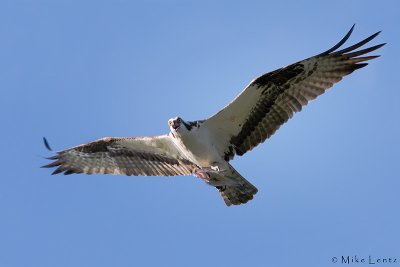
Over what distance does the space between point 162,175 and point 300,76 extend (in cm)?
336

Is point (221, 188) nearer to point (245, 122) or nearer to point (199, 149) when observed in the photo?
point (199, 149)

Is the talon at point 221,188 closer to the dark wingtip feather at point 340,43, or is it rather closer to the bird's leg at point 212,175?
the bird's leg at point 212,175

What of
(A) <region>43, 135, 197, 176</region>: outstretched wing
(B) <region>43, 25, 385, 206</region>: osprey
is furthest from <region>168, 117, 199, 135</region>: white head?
(A) <region>43, 135, 197, 176</region>: outstretched wing

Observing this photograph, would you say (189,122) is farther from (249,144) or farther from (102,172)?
(102,172)

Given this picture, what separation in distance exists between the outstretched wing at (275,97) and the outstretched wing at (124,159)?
1053 millimetres

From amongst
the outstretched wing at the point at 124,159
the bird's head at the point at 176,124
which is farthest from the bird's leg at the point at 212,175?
the bird's head at the point at 176,124

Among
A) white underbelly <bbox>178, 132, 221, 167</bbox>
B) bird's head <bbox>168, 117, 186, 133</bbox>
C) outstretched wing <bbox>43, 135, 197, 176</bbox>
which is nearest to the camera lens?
bird's head <bbox>168, 117, 186, 133</bbox>

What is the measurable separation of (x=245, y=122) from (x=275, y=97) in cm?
74

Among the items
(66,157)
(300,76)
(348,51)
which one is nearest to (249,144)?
(300,76)

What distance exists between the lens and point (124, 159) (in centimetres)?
1567

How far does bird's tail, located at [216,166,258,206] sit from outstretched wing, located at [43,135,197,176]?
0.82 metres

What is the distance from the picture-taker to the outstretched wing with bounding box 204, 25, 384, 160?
14.3m

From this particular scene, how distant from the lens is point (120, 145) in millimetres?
15516

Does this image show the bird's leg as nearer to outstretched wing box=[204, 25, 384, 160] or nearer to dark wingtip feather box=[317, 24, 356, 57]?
outstretched wing box=[204, 25, 384, 160]
